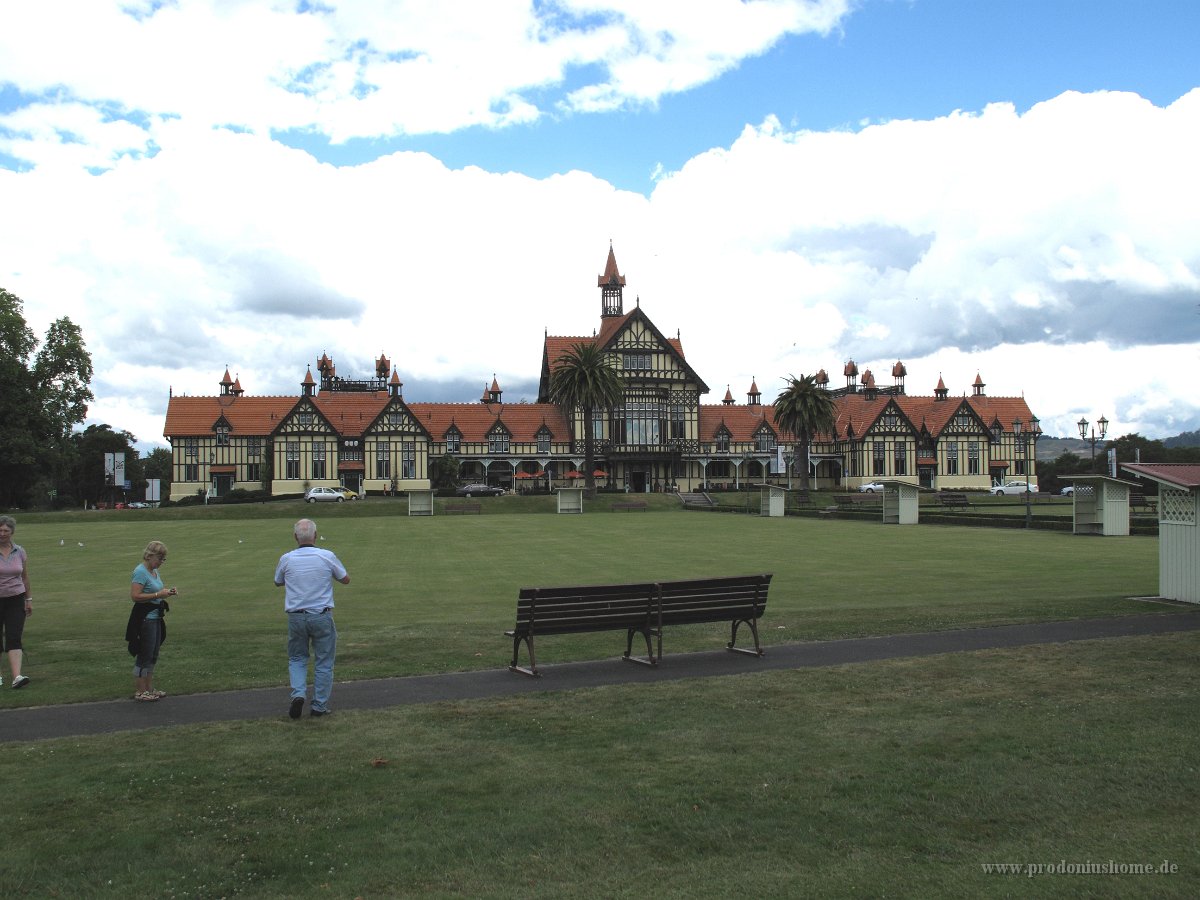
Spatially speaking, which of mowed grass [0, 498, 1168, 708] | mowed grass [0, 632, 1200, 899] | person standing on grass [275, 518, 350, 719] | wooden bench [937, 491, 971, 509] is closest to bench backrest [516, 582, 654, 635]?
mowed grass [0, 498, 1168, 708]

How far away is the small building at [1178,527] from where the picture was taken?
51.3 feet

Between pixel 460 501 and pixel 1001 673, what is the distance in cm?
5815

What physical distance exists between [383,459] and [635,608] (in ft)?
244

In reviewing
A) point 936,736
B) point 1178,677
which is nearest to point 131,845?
point 936,736

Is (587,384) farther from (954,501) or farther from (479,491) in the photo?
(954,501)

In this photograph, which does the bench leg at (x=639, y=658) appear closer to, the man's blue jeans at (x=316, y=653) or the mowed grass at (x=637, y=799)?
the mowed grass at (x=637, y=799)

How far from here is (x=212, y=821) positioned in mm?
6344

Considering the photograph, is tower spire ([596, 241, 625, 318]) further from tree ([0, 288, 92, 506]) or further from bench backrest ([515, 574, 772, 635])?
bench backrest ([515, 574, 772, 635])

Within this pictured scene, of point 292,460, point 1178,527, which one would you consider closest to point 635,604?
point 1178,527

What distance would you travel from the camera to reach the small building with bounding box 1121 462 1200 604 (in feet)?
51.3

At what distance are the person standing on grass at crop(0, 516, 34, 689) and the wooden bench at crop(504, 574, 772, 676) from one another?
5596 mm

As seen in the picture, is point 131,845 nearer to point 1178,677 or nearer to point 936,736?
point 936,736

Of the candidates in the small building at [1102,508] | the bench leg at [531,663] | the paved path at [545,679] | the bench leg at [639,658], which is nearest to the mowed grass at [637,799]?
the paved path at [545,679]

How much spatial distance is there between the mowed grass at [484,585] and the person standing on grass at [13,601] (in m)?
0.41
